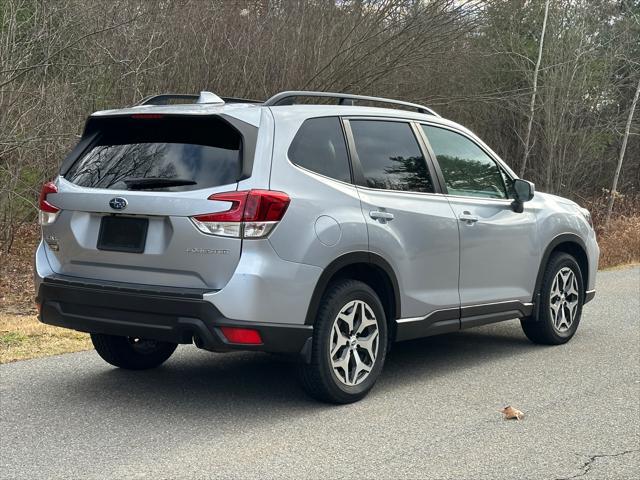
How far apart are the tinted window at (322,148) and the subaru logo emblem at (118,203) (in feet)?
3.41

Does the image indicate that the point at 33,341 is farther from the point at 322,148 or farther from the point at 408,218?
the point at 408,218

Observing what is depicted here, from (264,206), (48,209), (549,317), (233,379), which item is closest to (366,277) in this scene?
(264,206)

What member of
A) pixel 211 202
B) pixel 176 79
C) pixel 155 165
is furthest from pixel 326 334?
pixel 176 79

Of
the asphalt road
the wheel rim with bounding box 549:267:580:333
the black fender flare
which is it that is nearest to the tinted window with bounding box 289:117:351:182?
the black fender flare

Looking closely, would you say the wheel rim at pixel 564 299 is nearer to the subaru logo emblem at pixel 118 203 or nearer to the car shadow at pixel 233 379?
the car shadow at pixel 233 379

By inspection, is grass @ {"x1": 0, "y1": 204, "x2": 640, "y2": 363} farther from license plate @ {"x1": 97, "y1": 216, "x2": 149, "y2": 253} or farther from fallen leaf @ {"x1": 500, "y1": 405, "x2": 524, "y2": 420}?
fallen leaf @ {"x1": 500, "y1": 405, "x2": 524, "y2": 420}

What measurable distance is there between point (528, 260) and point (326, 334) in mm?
2562

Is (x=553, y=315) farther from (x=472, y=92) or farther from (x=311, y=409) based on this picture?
(x=472, y=92)

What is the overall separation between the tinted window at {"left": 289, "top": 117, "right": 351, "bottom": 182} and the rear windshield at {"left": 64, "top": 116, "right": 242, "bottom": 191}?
442 millimetres

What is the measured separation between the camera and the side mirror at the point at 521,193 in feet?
23.7

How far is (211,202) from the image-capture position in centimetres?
511

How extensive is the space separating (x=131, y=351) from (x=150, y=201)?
1667mm

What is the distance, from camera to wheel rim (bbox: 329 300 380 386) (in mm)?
5605

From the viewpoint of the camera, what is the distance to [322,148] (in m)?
5.75
